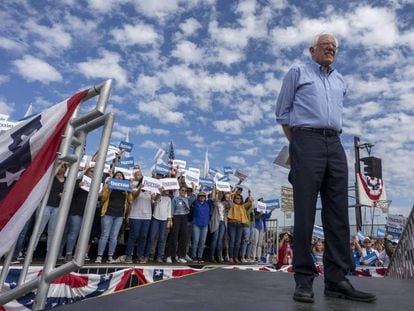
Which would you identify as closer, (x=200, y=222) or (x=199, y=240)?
(x=200, y=222)

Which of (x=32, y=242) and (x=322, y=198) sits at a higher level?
(x=322, y=198)

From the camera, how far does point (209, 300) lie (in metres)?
2.03

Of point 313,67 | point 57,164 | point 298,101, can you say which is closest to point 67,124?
point 57,164

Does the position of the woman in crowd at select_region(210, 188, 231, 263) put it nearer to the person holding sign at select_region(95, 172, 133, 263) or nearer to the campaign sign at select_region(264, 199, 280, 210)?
the campaign sign at select_region(264, 199, 280, 210)

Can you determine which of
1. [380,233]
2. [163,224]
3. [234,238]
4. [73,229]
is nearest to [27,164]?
[73,229]

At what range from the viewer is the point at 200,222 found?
9.04m

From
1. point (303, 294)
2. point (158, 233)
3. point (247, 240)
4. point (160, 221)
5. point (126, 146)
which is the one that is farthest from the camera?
point (126, 146)

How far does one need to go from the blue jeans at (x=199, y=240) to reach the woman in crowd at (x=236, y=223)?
3.19 feet

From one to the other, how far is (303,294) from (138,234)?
6.22 m

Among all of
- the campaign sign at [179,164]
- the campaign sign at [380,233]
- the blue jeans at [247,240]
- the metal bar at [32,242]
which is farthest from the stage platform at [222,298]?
the campaign sign at [380,233]

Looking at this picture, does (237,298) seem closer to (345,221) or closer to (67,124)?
(345,221)

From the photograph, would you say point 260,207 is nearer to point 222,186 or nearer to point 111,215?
point 222,186

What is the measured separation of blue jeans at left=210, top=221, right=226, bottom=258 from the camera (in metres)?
9.59

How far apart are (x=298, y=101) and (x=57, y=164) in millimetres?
1696
